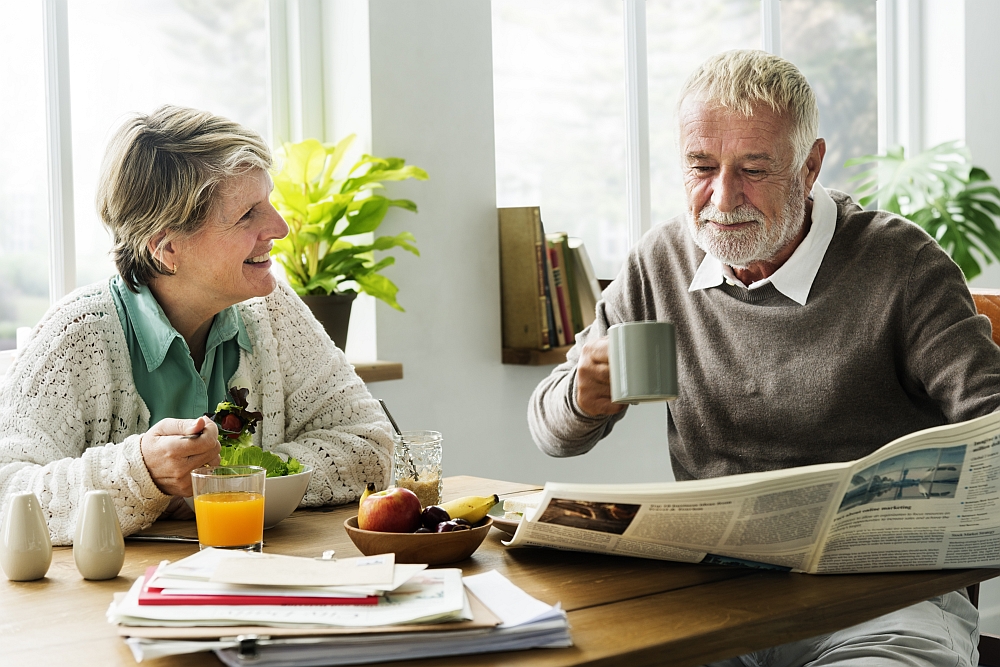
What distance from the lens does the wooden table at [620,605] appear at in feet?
2.89

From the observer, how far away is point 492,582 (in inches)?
39.7

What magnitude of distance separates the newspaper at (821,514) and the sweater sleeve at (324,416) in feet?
1.75

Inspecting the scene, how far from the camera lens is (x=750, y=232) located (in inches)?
66.0

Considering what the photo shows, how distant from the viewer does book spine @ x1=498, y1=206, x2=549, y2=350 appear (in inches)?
117

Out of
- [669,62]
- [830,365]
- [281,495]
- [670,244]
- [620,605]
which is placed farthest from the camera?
[669,62]

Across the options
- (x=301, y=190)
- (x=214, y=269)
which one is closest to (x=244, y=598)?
(x=214, y=269)

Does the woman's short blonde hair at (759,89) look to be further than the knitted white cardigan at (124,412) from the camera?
Yes

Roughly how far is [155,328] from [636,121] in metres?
2.37

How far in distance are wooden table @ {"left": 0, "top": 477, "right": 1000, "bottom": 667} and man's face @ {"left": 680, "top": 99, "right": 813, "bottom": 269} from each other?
0.70 metres

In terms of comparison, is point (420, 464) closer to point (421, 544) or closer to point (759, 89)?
point (421, 544)

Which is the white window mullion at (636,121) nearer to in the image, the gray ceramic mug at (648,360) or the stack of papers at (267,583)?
the gray ceramic mug at (648,360)

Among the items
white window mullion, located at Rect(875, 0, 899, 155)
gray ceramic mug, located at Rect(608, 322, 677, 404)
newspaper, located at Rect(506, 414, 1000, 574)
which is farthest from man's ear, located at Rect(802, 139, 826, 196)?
white window mullion, located at Rect(875, 0, 899, 155)

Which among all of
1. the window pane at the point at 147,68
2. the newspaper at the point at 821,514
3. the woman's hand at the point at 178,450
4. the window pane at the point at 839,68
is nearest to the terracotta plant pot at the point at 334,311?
the window pane at the point at 147,68

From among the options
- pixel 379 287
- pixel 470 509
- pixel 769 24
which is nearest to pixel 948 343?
pixel 470 509
